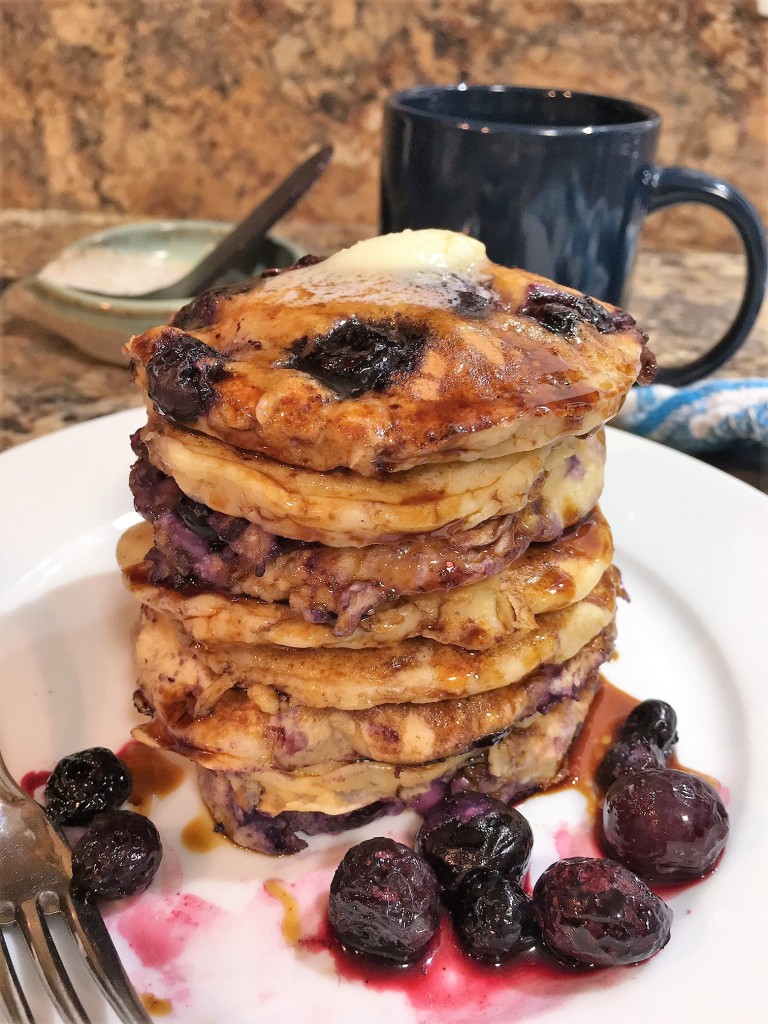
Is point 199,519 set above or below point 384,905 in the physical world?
above

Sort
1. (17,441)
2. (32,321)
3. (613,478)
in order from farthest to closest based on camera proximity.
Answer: (32,321) < (17,441) < (613,478)

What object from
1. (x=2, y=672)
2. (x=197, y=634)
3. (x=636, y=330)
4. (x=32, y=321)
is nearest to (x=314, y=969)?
(x=197, y=634)

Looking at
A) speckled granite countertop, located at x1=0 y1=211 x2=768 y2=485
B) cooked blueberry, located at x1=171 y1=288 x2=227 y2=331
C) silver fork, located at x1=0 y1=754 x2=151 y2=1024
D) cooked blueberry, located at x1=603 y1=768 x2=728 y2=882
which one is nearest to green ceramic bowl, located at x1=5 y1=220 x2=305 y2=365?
speckled granite countertop, located at x1=0 y1=211 x2=768 y2=485

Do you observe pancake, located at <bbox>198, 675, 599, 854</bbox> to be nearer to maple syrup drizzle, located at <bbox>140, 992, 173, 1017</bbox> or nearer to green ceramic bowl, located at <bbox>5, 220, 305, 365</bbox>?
maple syrup drizzle, located at <bbox>140, 992, 173, 1017</bbox>

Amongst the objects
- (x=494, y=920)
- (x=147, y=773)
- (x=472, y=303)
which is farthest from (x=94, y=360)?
(x=494, y=920)

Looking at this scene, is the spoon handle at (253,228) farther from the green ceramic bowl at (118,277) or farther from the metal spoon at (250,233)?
the green ceramic bowl at (118,277)

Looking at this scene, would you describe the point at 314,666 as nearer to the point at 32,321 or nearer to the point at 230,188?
the point at 32,321

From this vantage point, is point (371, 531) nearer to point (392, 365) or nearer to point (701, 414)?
point (392, 365)

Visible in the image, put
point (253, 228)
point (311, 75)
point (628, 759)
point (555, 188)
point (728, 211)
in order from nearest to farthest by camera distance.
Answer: point (628, 759) → point (555, 188) → point (728, 211) → point (253, 228) → point (311, 75)
